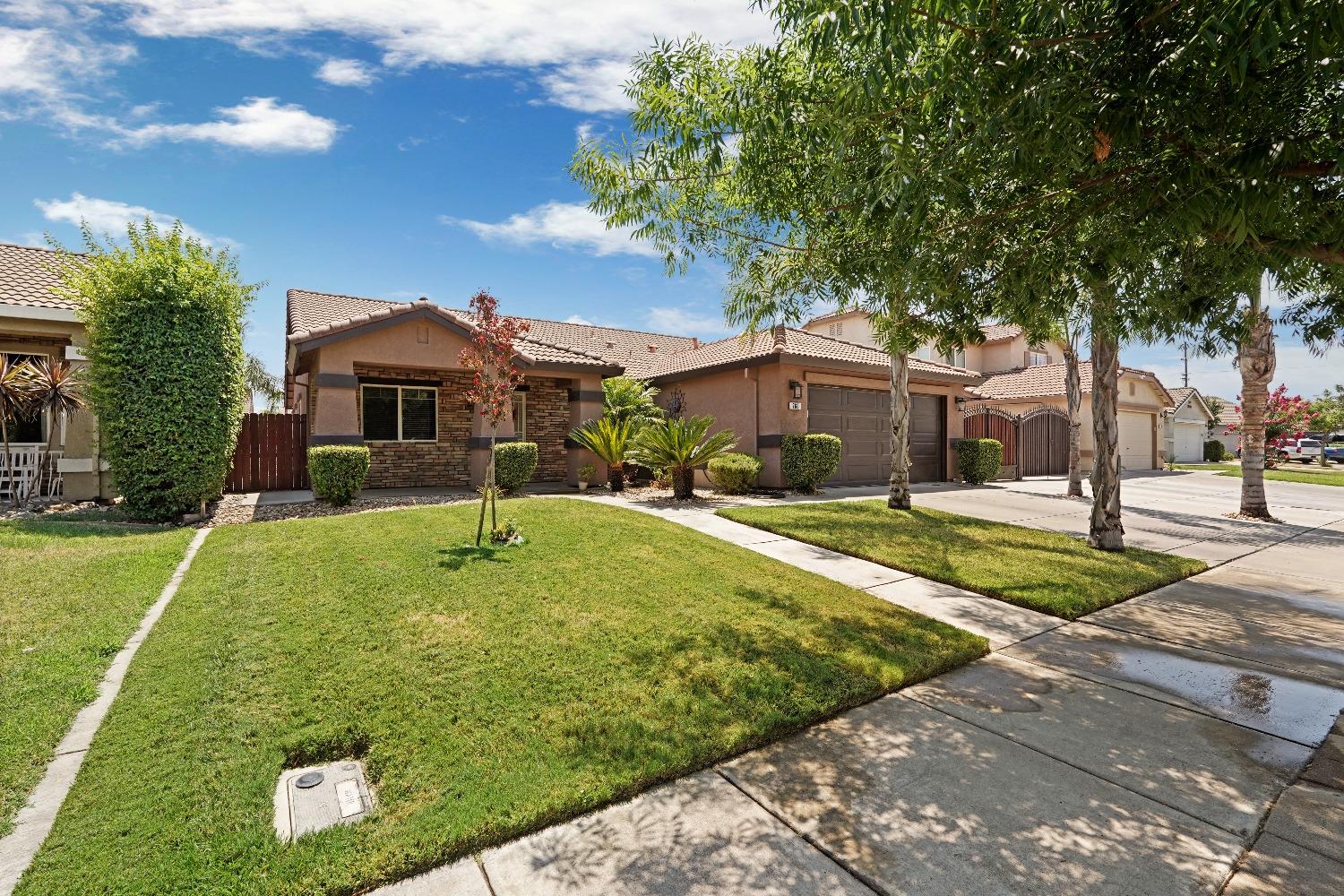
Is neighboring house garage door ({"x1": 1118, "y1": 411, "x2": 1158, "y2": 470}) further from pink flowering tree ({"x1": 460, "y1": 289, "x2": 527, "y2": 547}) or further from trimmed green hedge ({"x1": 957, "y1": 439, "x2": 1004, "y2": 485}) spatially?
pink flowering tree ({"x1": 460, "y1": 289, "x2": 527, "y2": 547})

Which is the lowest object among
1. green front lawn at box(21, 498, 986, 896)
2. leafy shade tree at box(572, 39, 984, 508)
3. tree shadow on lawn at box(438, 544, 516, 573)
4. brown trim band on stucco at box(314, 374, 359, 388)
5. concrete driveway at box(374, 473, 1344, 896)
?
concrete driveway at box(374, 473, 1344, 896)

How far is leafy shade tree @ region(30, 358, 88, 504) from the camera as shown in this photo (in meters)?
10.5

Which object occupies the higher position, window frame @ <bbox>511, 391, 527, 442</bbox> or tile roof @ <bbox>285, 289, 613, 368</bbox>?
tile roof @ <bbox>285, 289, 613, 368</bbox>

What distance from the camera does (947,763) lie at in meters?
3.11

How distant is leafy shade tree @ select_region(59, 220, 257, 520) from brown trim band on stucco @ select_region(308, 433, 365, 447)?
181 centimetres

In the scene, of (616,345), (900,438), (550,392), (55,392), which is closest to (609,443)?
(550,392)

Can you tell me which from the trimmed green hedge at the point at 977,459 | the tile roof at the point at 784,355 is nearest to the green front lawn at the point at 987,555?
the tile roof at the point at 784,355

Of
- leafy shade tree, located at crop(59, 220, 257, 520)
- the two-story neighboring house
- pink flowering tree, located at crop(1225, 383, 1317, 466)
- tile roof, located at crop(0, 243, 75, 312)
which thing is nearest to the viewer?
leafy shade tree, located at crop(59, 220, 257, 520)

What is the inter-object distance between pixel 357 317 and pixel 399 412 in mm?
2749

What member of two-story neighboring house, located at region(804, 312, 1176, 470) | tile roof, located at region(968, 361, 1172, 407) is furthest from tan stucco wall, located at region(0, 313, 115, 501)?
tile roof, located at region(968, 361, 1172, 407)

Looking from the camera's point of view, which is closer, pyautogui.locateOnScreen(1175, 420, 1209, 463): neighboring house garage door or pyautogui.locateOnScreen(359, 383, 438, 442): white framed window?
pyautogui.locateOnScreen(359, 383, 438, 442): white framed window

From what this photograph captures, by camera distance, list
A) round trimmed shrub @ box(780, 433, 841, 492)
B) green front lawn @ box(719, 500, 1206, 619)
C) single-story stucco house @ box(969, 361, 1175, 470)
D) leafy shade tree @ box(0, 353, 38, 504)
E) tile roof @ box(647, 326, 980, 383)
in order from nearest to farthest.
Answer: green front lawn @ box(719, 500, 1206, 619) < leafy shade tree @ box(0, 353, 38, 504) < round trimmed shrub @ box(780, 433, 841, 492) < tile roof @ box(647, 326, 980, 383) < single-story stucco house @ box(969, 361, 1175, 470)

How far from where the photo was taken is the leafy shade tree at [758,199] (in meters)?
4.25

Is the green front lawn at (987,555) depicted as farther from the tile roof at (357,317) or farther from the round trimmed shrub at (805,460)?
the tile roof at (357,317)
